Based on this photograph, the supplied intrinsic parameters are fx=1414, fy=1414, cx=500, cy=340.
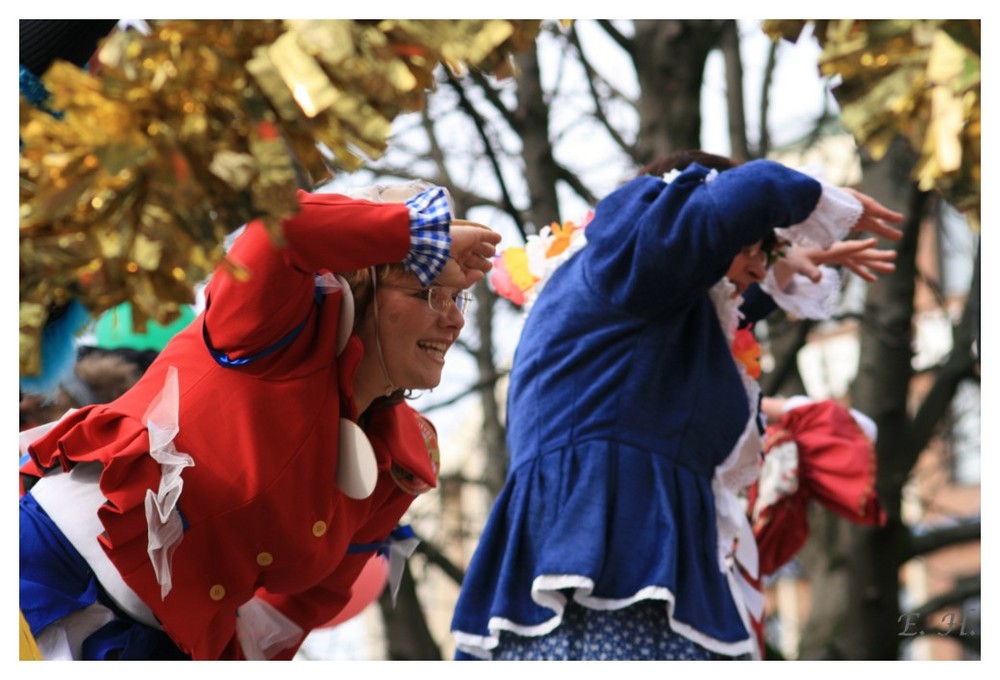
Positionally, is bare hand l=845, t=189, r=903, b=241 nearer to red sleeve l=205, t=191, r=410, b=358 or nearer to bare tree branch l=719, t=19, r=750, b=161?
red sleeve l=205, t=191, r=410, b=358

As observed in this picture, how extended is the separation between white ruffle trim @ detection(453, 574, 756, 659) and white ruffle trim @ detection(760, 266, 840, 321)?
1.05m

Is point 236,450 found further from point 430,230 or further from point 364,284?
point 430,230

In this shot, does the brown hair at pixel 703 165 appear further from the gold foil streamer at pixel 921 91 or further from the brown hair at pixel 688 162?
A: the gold foil streamer at pixel 921 91

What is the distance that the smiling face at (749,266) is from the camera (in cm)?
322

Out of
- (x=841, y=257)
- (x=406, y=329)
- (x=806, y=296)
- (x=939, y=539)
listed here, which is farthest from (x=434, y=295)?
(x=939, y=539)

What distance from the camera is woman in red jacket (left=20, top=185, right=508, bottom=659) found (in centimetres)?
228

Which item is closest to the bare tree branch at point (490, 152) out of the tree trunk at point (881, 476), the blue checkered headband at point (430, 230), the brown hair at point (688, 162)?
the tree trunk at point (881, 476)

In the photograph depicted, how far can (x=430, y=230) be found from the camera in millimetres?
2244

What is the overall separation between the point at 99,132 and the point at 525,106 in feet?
14.2

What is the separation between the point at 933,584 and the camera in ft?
54.1

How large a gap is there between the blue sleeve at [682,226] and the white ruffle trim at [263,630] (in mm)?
948

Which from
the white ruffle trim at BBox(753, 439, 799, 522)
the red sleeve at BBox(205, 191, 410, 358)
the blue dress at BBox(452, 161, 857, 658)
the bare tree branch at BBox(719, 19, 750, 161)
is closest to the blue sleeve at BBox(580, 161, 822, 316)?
the blue dress at BBox(452, 161, 857, 658)

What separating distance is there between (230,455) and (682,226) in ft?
3.30

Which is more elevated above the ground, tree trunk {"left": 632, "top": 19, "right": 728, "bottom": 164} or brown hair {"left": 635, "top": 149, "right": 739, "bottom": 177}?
brown hair {"left": 635, "top": 149, "right": 739, "bottom": 177}
